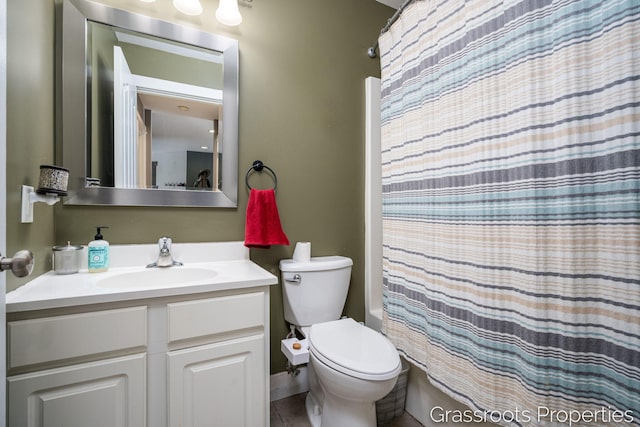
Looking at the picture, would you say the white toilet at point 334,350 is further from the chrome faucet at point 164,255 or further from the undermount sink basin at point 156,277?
the chrome faucet at point 164,255

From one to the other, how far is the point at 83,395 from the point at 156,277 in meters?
→ 0.48

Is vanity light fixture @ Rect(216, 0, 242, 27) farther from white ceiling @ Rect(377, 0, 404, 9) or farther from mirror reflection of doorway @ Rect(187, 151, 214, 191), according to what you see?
white ceiling @ Rect(377, 0, 404, 9)

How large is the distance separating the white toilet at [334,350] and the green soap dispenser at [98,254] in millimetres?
781

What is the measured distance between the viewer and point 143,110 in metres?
1.42

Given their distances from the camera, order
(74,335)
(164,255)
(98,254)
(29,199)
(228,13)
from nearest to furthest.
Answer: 1. (74,335)
2. (29,199)
3. (98,254)
4. (164,255)
5. (228,13)

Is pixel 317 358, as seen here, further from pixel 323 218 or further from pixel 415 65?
pixel 415 65

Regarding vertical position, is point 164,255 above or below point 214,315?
above

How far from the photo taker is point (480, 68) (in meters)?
1.12

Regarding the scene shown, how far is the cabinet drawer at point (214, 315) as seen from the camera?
1.02 meters

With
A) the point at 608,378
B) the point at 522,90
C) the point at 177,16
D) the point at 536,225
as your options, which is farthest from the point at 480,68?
the point at 177,16

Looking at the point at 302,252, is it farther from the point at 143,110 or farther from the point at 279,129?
the point at 143,110

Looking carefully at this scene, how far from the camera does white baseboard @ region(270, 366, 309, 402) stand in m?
1.65

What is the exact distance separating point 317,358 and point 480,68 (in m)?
1.31

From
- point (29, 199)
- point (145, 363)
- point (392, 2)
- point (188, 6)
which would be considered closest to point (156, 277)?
point (145, 363)
